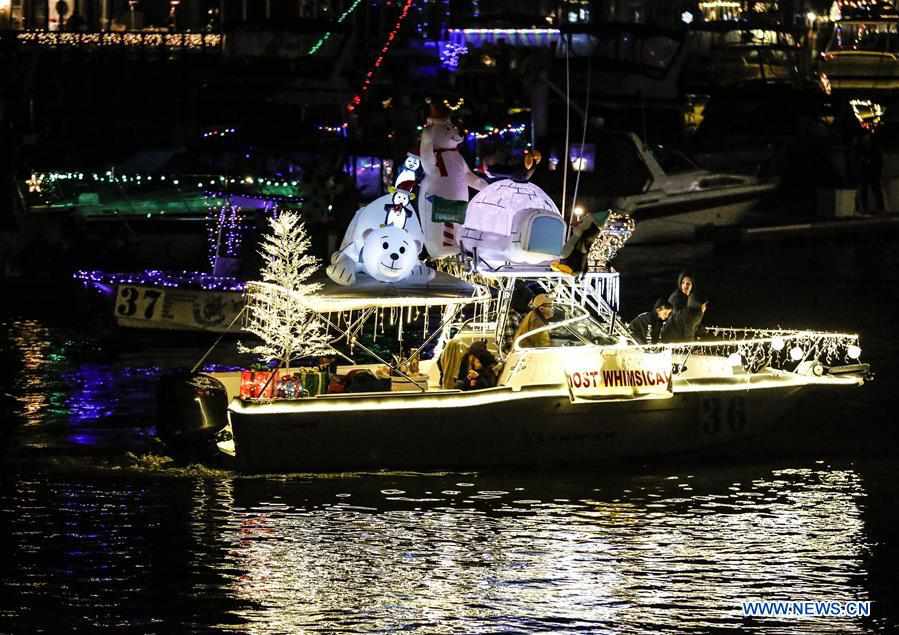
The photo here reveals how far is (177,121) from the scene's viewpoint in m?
41.1

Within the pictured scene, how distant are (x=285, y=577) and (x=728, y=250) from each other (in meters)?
25.2

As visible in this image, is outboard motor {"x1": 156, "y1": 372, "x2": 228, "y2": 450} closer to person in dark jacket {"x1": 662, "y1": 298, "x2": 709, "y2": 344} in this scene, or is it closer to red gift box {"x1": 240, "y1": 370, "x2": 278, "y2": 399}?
red gift box {"x1": 240, "y1": 370, "x2": 278, "y2": 399}

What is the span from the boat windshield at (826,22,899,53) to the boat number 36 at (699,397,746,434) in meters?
38.3

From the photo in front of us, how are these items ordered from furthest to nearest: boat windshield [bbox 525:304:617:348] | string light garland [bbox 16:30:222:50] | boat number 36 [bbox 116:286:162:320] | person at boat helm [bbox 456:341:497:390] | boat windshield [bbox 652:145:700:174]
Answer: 1. string light garland [bbox 16:30:222:50]
2. boat windshield [bbox 652:145:700:174]
3. boat number 36 [bbox 116:286:162:320]
4. boat windshield [bbox 525:304:617:348]
5. person at boat helm [bbox 456:341:497:390]

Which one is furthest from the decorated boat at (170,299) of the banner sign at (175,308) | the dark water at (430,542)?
the dark water at (430,542)

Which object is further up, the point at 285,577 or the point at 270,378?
the point at 270,378

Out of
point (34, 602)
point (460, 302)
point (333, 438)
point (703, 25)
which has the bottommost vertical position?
point (34, 602)

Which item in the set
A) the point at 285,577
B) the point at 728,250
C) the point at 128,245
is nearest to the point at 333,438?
the point at 285,577

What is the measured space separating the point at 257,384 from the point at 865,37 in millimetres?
40863

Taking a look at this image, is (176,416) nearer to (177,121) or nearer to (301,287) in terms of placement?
(301,287)

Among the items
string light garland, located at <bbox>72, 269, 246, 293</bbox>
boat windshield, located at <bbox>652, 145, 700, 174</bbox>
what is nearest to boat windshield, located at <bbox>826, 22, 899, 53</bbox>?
boat windshield, located at <bbox>652, 145, 700, 174</bbox>

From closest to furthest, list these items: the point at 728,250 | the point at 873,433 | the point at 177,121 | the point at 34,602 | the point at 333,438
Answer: the point at 34,602 → the point at 333,438 → the point at 873,433 → the point at 728,250 → the point at 177,121

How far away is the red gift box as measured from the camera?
16.3 m

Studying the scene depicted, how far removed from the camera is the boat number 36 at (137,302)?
1010 inches
